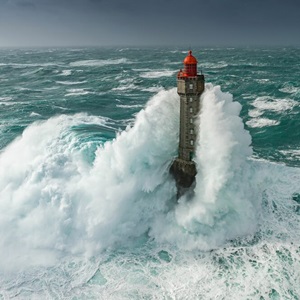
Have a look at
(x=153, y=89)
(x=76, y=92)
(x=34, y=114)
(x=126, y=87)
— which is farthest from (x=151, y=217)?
(x=126, y=87)

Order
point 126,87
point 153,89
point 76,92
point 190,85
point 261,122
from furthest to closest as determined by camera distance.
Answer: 1. point 126,87
2. point 153,89
3. point 76,92
4. point 261,122
5. point 190,85

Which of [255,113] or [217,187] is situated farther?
[255,113]

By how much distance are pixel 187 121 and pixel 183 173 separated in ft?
10.9

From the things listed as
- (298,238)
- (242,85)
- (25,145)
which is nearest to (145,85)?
(242,85)

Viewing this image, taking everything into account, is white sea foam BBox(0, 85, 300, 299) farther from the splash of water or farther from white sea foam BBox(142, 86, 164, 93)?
white sea foam BBox(142, 86, 164, 93)

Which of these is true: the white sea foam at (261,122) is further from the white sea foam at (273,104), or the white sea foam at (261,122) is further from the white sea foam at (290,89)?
the white sea foam at (290,89)

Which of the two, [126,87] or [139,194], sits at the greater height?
[139,194]

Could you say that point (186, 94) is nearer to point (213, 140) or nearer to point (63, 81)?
point (213, 140)

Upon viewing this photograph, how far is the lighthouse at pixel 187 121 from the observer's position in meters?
18.7

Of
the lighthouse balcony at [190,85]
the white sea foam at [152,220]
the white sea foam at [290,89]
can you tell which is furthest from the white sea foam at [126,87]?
the lighthouse balcony at [190,85]

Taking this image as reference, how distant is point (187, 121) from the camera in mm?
19797

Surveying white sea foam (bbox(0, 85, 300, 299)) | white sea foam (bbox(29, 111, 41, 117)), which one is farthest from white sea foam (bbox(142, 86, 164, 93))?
white sea foam (bbox(0, 85, 300, 299))

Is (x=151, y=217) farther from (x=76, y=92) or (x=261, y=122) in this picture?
(x=76, y=92)

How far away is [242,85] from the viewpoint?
5556cm
